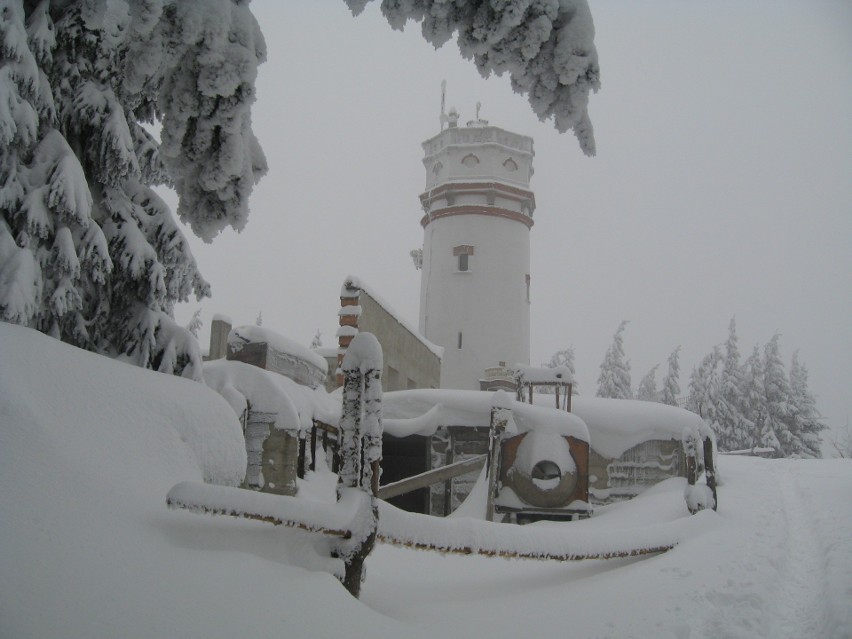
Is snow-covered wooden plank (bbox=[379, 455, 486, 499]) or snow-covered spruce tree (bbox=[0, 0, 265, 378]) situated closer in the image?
snow-covered spruce tree (bbox=[0, 0, 265, 378])

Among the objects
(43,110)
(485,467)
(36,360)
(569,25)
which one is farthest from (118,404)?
(485,467)

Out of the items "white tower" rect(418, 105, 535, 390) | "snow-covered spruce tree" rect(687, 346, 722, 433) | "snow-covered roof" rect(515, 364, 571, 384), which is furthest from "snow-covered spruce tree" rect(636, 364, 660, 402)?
"snow-covered roof" rect(515, 364, 571, 384)

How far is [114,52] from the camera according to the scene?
472 centimetres

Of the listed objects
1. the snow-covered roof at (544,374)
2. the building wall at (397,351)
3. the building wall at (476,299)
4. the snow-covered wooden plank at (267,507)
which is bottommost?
the snow-covered wooden plank at (267,507)

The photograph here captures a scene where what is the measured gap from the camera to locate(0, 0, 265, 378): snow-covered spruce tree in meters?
3.98

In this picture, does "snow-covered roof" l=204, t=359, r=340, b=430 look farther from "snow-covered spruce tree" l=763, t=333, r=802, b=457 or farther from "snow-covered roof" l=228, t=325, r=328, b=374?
"snow-covered spruce tree" l=763, t=333, r=802, b=457

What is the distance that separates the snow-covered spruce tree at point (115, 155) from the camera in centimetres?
398

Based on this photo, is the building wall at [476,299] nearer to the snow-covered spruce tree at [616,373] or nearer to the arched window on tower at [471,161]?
the arched window on tower at [471,161]

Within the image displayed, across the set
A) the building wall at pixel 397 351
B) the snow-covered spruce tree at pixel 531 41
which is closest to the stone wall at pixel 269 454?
the building wall at pixel 397 351

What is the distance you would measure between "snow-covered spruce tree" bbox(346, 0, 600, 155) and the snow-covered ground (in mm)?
2633

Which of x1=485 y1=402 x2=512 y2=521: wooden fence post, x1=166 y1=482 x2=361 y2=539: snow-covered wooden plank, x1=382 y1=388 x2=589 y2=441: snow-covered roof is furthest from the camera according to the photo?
x1=382 y1=388 x2=589 y2=441: snow-covered roof

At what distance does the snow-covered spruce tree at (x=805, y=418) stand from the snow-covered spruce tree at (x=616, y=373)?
1036 cm

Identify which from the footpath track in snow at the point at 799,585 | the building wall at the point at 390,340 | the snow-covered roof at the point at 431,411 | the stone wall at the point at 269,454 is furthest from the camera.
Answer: the building wall at the point at 390,340

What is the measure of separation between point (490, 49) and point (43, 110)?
3056mm
